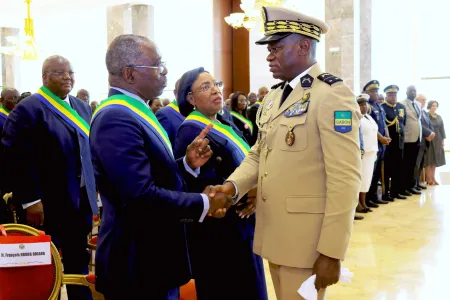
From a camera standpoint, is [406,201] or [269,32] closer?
[269,32]

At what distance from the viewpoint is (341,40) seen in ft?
28.6

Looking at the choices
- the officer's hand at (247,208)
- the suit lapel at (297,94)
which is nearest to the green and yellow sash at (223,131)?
the officer's hand at (247,208)

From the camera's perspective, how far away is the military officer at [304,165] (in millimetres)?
1662

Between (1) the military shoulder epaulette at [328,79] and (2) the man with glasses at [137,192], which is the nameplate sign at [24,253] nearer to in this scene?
(2) the man with glasses at [137,192]

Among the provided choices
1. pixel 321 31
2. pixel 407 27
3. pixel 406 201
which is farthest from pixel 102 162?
pixel 407 27

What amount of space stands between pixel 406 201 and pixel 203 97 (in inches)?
223

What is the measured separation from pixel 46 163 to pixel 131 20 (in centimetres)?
989

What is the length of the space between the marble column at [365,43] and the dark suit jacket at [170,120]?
6.27 meters

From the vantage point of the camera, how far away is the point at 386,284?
153 inches

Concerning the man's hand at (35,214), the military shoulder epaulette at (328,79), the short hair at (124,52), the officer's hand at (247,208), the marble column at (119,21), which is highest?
the marble column at (119,21)

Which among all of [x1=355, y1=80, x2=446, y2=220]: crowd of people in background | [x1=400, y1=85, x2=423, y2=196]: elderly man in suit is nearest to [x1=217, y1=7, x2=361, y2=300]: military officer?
[x1=355, y1=80, x2=446, y2=220]: crowd of people in background

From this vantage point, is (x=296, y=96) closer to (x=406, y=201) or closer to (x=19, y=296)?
(x=19, y=296)

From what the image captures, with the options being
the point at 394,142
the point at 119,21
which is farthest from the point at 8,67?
the point at 394,142

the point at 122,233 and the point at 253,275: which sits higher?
the point at 122,233
